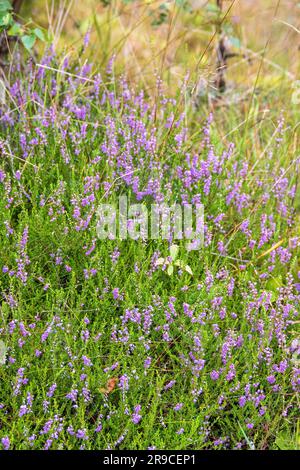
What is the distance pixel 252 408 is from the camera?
244 centimetres

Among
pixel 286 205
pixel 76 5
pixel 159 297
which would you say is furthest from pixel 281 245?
pixel 76 5

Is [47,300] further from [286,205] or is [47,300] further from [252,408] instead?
[286,205]

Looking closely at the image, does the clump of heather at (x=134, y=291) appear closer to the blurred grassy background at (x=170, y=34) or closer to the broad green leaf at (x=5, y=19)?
the broad green leaf at (x=5, y=19)

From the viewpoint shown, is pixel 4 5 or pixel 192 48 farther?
pixel 192 48

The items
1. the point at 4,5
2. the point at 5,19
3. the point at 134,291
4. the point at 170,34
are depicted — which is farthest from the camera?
the point at 170,34

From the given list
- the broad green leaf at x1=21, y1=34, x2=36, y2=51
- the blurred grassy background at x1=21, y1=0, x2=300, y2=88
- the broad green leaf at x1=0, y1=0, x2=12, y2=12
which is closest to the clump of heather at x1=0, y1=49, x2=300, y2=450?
the broad green leaf at x1=21, y1=34, x2=36, y2=51

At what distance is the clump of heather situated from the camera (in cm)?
239

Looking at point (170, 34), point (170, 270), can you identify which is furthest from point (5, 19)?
point (170, 270)

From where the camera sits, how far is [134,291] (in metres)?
2.71

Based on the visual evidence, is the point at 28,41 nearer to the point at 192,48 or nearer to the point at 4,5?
the point at 4,5

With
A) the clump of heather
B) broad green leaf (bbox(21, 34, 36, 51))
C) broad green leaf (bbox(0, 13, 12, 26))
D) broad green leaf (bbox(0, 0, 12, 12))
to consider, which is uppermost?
broad green leaf (bbox(0, 0, 12, 12))

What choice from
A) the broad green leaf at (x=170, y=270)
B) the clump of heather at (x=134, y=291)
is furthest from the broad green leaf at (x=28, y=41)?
the broad green leaf at (x=170, y=270)

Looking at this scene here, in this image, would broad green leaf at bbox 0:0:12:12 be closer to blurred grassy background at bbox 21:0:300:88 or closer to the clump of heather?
the clump of heather
